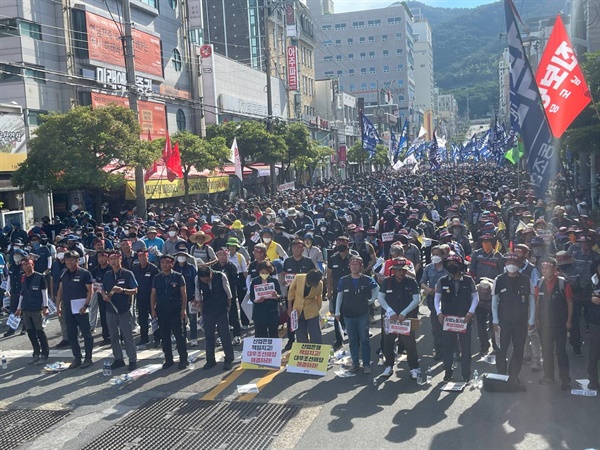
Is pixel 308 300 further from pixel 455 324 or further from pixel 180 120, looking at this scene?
pixel 180 120

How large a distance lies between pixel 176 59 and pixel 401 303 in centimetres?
3590

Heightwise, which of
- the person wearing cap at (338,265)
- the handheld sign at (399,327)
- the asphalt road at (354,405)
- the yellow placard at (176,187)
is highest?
the yellow placard at (176,187)

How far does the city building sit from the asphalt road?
135 metres

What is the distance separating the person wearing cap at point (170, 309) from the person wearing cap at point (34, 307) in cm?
204

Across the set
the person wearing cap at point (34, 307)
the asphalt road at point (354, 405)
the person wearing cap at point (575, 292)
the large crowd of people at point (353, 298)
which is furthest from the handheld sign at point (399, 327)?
the person wearing cap at point (34, 307)

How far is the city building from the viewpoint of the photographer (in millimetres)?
141875

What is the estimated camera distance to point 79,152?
2297 centimetres

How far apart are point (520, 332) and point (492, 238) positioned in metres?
2.26

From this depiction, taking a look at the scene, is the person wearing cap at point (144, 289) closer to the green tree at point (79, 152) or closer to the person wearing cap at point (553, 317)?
the person wearing cap at point (553, 317)

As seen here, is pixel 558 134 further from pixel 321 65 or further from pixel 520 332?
pixel 321 65

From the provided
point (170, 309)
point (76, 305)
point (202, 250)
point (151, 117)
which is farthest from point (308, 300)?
point (151, 117)

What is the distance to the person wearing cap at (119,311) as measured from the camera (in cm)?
1030

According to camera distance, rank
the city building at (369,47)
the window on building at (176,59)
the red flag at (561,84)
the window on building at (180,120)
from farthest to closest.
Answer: the city building at (369,47), the window on building at (176,59), the window on building at (180,120), the red flag at (561,84)

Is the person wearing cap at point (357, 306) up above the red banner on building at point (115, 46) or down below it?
below
